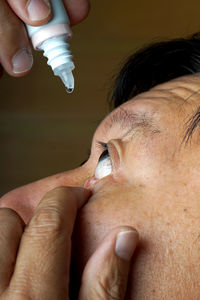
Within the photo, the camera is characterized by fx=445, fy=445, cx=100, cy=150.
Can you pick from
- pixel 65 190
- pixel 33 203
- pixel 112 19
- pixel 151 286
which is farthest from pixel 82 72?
pixel 151 286

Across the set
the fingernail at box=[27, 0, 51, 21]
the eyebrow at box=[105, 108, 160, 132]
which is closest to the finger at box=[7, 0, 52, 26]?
the fingernail at box=[27, 0, 51, 21]

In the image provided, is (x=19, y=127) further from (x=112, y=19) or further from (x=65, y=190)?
(x=65, y=190)

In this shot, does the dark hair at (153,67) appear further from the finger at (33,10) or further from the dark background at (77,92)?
the dark background at (77,92)

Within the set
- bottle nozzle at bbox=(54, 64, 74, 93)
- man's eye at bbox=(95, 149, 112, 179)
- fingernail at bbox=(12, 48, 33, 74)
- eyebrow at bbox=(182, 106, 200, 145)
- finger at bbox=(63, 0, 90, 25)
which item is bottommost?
man's eye at bbox=(95, 149, 112, 179)

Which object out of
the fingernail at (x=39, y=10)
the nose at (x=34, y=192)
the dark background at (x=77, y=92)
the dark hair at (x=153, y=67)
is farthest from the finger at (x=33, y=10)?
the dark background at (x=77, y=92)

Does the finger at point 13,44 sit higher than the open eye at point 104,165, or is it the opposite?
the finger at point 13,44

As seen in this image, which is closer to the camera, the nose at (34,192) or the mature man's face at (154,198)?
the mature man's face at (154,198)

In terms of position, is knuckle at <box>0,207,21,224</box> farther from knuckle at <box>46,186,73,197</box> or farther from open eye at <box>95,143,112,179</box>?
open eye at <box>95,143,112,179</box>

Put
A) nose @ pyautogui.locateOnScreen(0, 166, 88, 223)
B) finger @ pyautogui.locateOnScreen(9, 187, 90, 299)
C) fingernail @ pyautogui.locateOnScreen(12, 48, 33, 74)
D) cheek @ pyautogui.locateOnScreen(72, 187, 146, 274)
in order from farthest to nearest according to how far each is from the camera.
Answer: nose @ pyautogui.locateOnScreen(0, 166, 88, 223), fingernail @ pyautogui.locateOnScreen(12, 48, 33, 74), cheek @ pyautogui.locateOnScreen(72, 187, 146, 274), finger @ pyautogui.locateOnScreen(9, 187, 90, 299)
